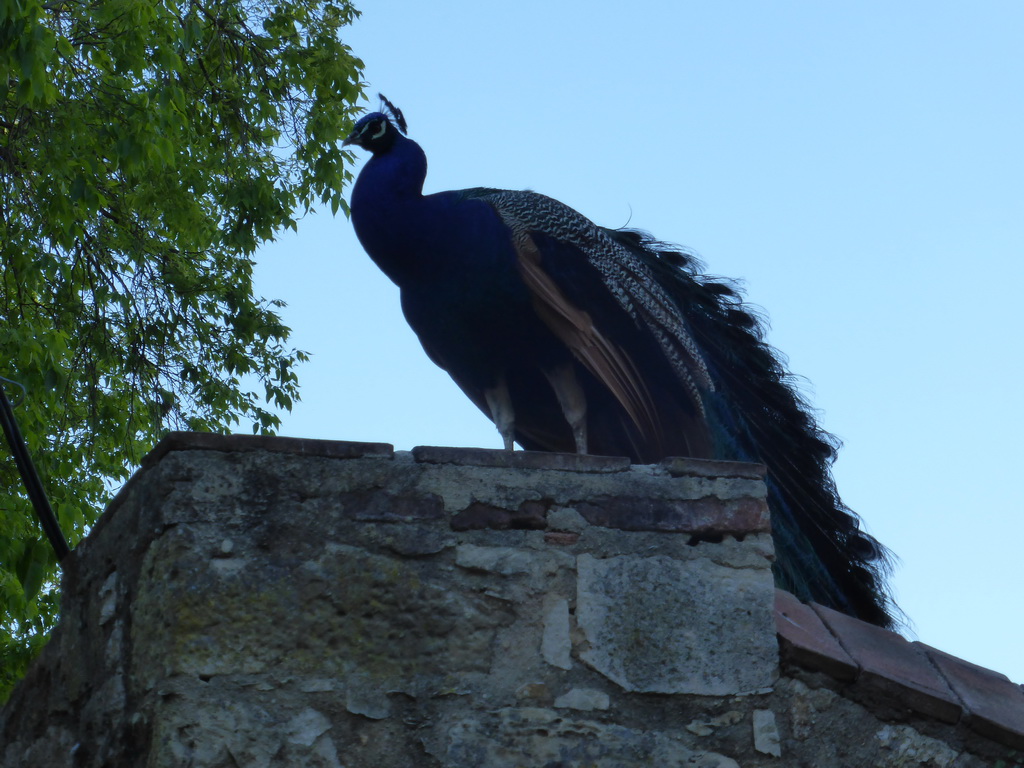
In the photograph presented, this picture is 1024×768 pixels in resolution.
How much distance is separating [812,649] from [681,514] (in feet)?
1.50

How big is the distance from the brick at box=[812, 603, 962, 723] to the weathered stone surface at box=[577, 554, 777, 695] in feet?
0.85

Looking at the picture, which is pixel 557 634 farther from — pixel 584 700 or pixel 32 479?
pixel 32 479

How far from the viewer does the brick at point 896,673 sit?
10.8 feet

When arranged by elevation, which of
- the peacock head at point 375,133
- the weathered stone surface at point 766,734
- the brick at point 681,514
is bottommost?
the weathered stone surface at point 766,734

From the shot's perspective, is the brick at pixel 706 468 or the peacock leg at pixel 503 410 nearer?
the brick at pixel 706 468

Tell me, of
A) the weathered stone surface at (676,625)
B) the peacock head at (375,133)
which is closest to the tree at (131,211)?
the peacock head at (375,133)

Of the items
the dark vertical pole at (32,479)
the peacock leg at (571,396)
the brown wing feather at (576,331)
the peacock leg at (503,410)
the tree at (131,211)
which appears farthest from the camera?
the tree at (131,211)

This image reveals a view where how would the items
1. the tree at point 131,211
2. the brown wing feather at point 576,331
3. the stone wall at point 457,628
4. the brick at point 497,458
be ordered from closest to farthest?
the stone wall at point 457,628 < the brick at point 497,458 < the brown wing feather at point 576,331 < the tree at point 131,211

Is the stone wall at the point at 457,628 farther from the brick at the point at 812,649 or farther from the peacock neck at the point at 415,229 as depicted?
the peacock neck at the point at 415,229

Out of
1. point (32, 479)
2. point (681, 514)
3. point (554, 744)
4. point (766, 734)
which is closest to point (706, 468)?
point (681, 514)

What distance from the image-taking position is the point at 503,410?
446 centimetres

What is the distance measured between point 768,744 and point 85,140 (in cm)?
477

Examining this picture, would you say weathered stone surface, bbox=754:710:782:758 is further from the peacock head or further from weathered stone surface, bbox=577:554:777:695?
the peacock head

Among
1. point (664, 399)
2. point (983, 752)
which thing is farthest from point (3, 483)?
point (983, 752)
